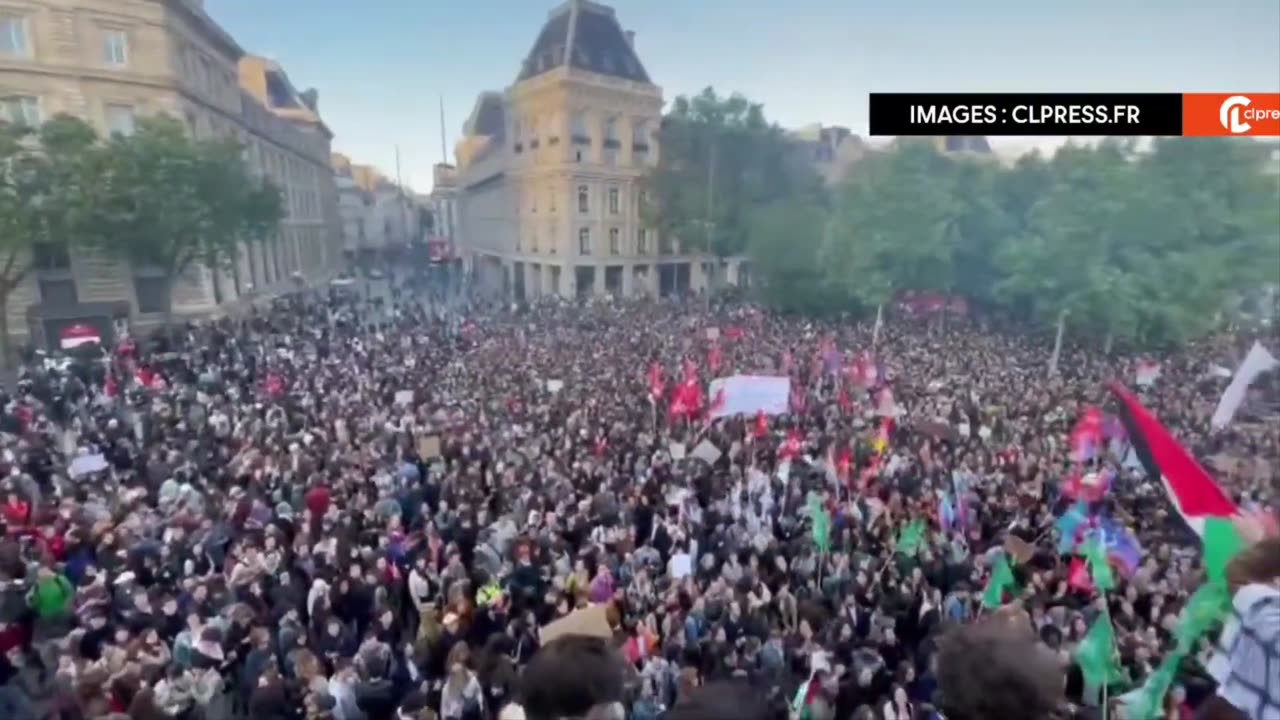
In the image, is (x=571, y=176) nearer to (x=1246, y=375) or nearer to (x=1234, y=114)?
(x=1234, y=114)

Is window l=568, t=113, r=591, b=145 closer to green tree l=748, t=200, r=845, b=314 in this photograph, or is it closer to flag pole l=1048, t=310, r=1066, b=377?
green tree l=748, t=200, r=845, b=314

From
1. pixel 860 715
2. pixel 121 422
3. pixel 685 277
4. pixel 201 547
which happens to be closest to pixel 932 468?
pixel 860 715

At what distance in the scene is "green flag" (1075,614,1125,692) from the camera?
5129 millimetres

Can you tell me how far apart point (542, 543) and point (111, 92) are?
15146mm

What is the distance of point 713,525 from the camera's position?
8.55 metres

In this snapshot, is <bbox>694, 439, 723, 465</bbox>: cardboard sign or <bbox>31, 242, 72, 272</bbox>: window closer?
<bbox>694, 439, 723, 465</bbox>: cardboard sign

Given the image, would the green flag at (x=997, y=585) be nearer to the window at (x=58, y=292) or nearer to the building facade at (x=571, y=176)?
the window at (x=58, y=292)

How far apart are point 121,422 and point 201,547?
4.73m

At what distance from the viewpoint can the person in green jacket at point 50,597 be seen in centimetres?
612

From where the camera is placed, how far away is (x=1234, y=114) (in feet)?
57.0

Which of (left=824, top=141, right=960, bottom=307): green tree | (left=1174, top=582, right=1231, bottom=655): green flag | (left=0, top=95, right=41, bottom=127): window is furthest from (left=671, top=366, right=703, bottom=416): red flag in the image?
(left=824, top=141, right=960, bottom=307): green tree

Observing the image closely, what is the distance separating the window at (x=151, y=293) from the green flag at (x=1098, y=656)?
17436 mm

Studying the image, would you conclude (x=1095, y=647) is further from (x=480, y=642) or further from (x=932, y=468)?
(x=932, y=468)

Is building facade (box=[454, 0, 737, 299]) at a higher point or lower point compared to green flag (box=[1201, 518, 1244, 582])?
higher
